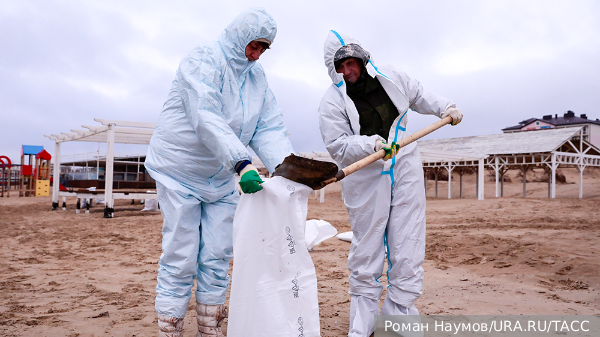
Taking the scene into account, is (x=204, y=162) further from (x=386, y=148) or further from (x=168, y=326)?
(x=386, y=148)

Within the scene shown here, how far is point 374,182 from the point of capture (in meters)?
2.57

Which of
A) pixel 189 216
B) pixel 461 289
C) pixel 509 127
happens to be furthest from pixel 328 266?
pixel 509 127

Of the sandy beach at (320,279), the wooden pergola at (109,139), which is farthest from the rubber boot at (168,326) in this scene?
the wooden pergola at (109,139)

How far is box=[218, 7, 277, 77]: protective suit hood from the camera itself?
7.30ft

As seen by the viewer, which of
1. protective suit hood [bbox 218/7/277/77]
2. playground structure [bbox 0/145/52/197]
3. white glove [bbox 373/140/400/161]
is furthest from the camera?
playground structure [bbox 0/145/52/197]

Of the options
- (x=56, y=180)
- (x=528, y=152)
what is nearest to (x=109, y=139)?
(x=56, y=180)

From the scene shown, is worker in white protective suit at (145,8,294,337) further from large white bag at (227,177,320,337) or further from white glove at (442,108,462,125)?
white glove at (442,108,462,125)

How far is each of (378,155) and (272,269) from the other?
0.87m

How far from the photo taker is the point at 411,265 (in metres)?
2.54

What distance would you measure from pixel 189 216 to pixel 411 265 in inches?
53.6

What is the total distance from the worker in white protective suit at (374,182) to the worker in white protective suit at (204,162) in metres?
0.47

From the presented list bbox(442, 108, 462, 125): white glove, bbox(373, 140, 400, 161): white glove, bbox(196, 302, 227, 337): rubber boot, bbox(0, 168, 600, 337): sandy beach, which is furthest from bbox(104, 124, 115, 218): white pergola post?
bbox(373, 140, 400, 161): white glove

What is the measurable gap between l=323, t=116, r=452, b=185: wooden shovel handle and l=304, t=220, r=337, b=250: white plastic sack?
3.26m

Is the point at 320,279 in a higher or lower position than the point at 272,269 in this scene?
lower
